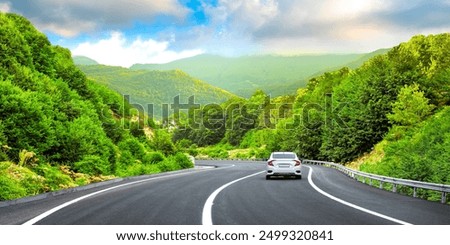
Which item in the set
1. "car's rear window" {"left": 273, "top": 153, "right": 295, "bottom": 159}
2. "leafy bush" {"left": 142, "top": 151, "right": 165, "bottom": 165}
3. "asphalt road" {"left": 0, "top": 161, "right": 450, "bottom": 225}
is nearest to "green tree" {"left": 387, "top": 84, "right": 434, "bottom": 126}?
"leafy bush" {"left": 142, "top": 151, "right": 165, "bottom": 165}

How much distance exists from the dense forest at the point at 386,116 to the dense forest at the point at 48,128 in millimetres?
16420

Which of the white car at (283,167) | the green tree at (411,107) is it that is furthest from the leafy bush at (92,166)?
the green tree at (411,107)

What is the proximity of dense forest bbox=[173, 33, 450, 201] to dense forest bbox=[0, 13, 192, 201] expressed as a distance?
646 inches

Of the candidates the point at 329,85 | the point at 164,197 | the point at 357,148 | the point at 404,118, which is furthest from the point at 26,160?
the point at 329,85

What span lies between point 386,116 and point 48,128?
135 ft

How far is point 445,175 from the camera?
19688mm

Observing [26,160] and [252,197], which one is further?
[26,160]

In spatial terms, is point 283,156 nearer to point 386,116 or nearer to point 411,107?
point 411,107

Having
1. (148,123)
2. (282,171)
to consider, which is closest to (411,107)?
(282,171)

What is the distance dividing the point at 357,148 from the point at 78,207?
5178cm

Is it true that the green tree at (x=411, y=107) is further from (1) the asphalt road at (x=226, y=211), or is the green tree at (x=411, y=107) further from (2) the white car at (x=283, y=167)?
(1) the asphalt road at (x=226, y=211)

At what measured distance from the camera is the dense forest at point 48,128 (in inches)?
910

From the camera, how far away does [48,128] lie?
88.6ft
